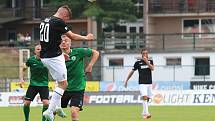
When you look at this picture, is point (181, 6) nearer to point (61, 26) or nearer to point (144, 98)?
point (144, 98)

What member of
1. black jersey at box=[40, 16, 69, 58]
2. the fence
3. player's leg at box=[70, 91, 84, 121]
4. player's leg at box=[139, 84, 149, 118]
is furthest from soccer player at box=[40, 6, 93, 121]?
the fence

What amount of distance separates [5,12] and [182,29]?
16294 mm

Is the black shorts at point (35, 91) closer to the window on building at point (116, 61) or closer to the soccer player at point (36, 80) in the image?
the soccer player at point (36, 80)

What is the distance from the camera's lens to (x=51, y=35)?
15586mm

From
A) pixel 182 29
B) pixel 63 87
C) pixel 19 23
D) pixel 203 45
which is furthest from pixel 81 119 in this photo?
pixel 19 23

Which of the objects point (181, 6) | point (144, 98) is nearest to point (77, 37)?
point (144, 98)

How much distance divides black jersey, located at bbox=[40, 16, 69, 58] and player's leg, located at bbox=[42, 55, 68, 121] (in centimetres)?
12

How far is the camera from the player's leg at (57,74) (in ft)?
51.4

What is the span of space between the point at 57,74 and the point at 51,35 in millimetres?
812

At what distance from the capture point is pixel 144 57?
25.3 metres

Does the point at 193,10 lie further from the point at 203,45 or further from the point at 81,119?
the point at 81,119

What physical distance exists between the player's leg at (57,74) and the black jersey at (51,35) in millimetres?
121

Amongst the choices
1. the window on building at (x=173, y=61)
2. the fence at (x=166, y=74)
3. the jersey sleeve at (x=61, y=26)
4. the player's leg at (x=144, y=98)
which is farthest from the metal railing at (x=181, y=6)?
the jersey sleeve at (x=61, y=26)

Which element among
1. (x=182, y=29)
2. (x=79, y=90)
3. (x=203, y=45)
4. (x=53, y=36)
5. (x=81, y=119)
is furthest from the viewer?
(x=182, y=29)
